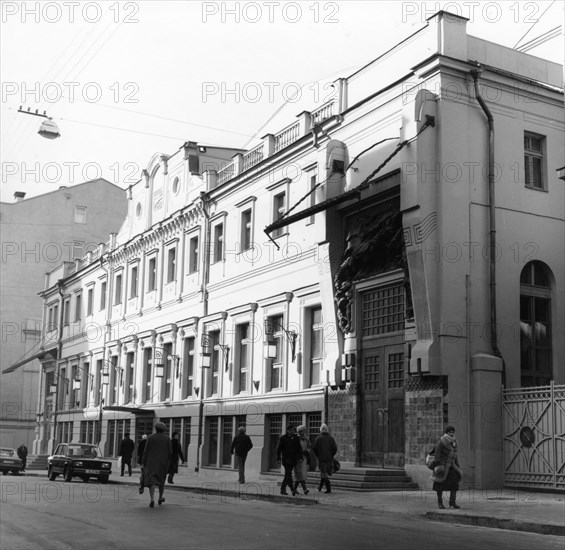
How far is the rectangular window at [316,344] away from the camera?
29.5 m

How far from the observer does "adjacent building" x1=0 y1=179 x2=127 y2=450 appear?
65.4 m

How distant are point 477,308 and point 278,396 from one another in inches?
379

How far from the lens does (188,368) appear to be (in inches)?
1554

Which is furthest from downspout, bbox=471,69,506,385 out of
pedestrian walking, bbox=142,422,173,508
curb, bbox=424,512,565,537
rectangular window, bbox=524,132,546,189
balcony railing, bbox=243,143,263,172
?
balcony railing, bbox=243,143,263,172

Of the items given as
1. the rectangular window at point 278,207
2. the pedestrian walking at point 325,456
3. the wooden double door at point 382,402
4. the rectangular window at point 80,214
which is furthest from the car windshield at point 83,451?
the rectangular window at point 80,214

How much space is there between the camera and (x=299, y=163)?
31266 millimetres

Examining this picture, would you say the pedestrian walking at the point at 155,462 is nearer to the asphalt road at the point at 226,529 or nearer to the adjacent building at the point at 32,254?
the asphalt road at the point at 226,529

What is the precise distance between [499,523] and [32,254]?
56746 millimetres

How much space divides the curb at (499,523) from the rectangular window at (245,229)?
1919 cm

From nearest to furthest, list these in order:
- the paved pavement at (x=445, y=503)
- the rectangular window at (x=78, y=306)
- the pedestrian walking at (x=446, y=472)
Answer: the paved pavement at (x=445, y=503)
the pedestrian walking at (x=446, y=472)
the rectangular window at (x=78, y=306)

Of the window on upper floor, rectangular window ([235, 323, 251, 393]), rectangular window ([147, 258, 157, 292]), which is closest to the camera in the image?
rectangular window ([235, 323, 251, 393])

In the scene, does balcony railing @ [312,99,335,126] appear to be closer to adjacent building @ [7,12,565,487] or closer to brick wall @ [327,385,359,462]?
adjacent building @ [7,12,565,487]

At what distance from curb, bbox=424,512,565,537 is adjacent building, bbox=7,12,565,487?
532 centimetres

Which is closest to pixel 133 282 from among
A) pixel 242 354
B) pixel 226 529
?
pixel 242 354
